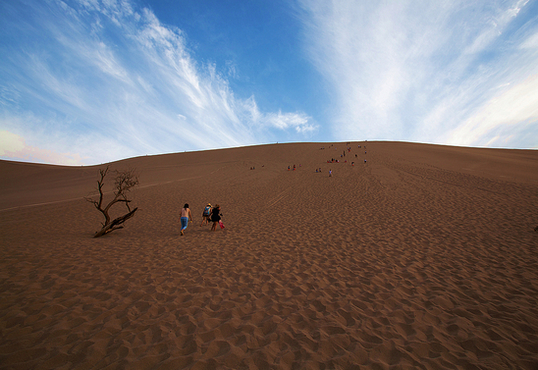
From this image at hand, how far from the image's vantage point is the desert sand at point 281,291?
3.66 meters

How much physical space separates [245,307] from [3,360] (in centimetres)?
404

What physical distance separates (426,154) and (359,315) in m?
42.6

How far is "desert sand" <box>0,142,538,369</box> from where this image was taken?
366 cm

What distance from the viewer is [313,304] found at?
16.3 ft

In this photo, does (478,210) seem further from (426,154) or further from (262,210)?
(426,154)

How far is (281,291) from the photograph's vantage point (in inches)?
217

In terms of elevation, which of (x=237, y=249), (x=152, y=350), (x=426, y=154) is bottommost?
(x=152, y=350)

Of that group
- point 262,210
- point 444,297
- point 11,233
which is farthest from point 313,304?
point 11,233

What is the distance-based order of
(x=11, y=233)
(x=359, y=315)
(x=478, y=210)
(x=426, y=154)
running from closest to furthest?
(x=359, y=315) < (x=11, y=233) < (x=478, y=210) < (x=426, y=154)

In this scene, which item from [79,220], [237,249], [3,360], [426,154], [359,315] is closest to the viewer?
[3,360]

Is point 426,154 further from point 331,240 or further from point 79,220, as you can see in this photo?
point 79,220

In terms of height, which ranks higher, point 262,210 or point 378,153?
point 378,153

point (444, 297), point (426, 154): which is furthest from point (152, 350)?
point (426, 154)

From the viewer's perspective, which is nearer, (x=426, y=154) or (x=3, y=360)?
(x=3, y=360)
